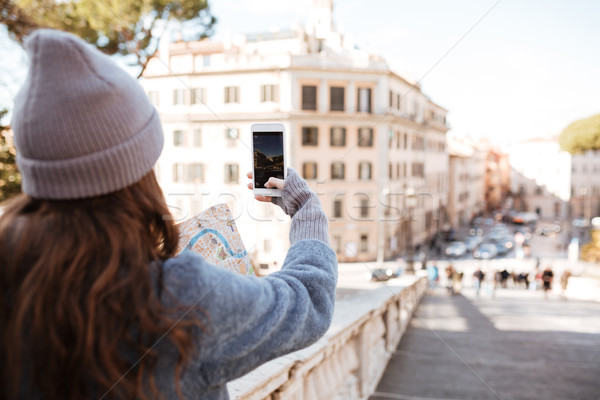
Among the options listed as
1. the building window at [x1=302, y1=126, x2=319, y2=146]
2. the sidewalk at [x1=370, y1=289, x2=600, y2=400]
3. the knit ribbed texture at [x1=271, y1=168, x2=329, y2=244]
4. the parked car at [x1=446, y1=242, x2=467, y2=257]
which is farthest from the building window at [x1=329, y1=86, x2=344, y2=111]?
the knit ribbed texture at [x1=271, y1=168, x2=329, y2=244]

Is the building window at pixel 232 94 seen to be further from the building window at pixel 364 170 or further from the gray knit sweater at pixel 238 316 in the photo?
the gray knit sweater at pixel 238 316

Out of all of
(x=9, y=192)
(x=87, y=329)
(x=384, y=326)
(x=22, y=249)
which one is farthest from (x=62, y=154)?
(x=384, y=326)

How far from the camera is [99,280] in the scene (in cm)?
67

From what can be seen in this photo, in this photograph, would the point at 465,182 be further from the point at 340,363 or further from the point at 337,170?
the point at 340,363

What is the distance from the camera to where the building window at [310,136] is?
68.6 feet

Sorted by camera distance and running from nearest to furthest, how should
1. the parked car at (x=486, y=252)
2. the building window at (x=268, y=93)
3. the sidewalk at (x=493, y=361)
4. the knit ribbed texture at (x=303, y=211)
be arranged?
1. the knit ribbed texture at (x=303, y=211)
2. the sidewalk at (x=493, y=361)
3. the building window at (x=268, y=93)
4. the parked car at (x=486, y=252)

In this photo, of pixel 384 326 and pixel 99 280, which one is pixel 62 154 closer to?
pixel 99 280

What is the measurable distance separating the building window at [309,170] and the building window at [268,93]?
4.21 meters

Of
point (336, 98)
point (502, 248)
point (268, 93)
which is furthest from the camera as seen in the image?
point (502, 248)

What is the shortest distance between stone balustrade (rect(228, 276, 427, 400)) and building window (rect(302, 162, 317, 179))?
55.2ft

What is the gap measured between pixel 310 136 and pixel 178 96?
869cm

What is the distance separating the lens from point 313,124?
2073 centimetres

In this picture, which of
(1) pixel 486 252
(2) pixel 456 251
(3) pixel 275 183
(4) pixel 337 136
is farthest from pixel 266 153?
(1) pixel 486 252

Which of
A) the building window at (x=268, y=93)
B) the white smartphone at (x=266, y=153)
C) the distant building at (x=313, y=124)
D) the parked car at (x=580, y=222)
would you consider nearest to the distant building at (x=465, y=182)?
the parked car at (x=580, y=222)
